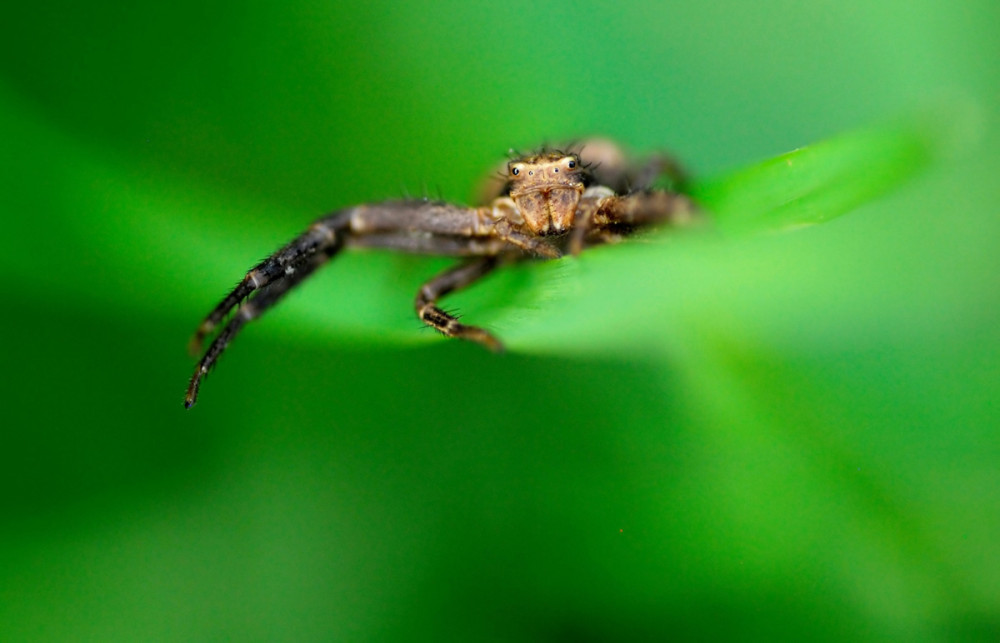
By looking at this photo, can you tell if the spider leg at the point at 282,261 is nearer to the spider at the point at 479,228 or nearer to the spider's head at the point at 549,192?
the spider at the point at 479,228

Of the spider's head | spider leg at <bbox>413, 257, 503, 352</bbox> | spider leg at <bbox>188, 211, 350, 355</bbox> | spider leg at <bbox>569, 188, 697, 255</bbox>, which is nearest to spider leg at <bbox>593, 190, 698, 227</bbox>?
spider leg at <bbox>569, 188, 697, 255</bbox>

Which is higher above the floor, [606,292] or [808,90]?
[808,90]

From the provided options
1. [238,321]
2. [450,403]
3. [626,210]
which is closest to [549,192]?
[626,210]

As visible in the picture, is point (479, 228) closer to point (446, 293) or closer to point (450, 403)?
point (446, 293)

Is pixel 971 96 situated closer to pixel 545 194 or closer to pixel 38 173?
pixel 545 194

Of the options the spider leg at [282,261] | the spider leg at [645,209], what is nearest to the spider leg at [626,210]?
the spider leg at [645,209]

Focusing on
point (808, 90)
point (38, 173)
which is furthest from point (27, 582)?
point (808, 90)
